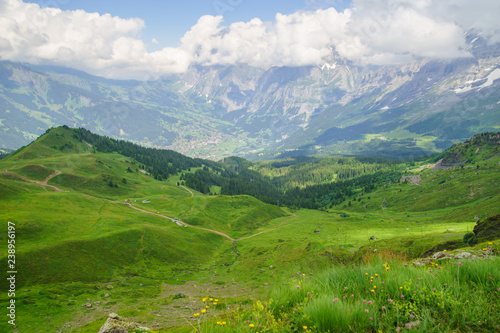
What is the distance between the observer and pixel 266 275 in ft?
185

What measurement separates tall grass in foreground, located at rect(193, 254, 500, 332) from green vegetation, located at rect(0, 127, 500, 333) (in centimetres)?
3

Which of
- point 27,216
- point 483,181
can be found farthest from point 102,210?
point 483,181

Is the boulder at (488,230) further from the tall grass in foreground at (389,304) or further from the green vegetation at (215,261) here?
the tall grass in foreground at (389,304)

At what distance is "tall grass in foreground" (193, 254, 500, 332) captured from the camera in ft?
15.5

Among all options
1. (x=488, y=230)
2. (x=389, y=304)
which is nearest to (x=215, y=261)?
(x=488, y=230)

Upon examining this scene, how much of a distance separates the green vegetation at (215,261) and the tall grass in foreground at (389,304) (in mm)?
34

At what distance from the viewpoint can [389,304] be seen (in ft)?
18.5

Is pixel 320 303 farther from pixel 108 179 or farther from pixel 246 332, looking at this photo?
pixel 108 179

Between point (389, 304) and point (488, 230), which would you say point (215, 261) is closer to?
point (488, 230)

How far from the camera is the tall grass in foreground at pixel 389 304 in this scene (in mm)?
4723

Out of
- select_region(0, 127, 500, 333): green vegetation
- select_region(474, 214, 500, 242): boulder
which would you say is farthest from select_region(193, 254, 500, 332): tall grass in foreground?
select_region(474, 214, 500, 242): boulder

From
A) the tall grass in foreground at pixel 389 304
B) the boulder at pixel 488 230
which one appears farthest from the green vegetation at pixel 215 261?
the boulder at pixel 488 230

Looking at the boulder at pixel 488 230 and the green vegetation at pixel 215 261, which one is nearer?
the green vegetation at pixel 215 261

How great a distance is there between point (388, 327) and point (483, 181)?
7246 inches
